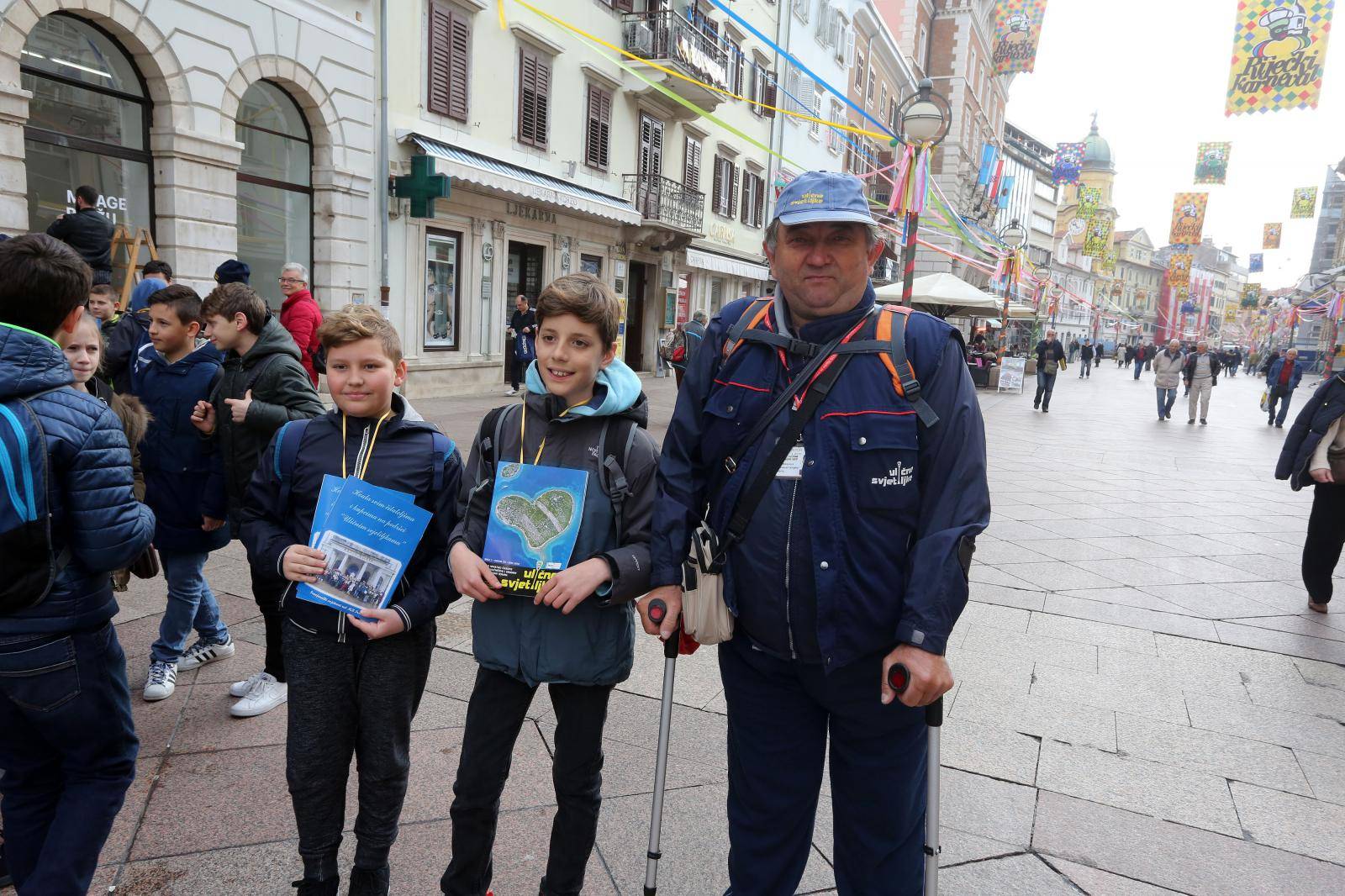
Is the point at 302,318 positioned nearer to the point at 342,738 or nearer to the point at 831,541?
the point at 342,738

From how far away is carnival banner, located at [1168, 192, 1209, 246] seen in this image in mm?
52688

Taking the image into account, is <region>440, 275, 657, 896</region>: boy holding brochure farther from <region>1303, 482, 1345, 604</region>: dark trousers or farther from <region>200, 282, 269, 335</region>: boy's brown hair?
<region>1303, 482, 1345, 604</region>: dark trousers

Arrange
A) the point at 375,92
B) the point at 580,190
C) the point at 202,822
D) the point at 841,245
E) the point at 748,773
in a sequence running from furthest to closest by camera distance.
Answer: the point at 580,190, the point at 375,92, the point at 202,822, the point at 748,773, the point at 841,245

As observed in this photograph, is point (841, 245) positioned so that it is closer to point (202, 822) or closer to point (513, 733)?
point (513, 733)

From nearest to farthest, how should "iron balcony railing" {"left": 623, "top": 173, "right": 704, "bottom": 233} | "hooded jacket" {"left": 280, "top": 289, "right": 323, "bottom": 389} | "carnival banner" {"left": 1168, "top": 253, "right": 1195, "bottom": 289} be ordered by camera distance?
"hooded jacket" {"left": 280, "top": 289, "right": 323, "bottom": 389} → "iron balcony railing" {"left": 623, "top": 173, "right": 704, "bottom": 233} → "carnival banner" {"left": 1168, "top": 253, "right": 1195, "bottom": 289}

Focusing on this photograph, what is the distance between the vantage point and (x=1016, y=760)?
11.0 ft

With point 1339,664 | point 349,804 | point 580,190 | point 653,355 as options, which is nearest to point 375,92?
point 580,190

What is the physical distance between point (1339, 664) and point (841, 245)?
14.5 ft

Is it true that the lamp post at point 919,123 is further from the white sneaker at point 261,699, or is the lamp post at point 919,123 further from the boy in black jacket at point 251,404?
the white sneaker at point 261,699

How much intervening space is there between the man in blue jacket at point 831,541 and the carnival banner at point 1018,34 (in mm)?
32809

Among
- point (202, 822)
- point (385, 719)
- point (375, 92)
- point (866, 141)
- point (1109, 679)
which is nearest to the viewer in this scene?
point (385, 719)

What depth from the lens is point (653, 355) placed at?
2259 cm

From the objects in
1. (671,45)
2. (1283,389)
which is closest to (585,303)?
(671,45)

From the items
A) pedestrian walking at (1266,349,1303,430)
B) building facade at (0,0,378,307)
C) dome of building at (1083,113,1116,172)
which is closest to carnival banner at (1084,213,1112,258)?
pedestrian walking at (1266,349,1303,430)
